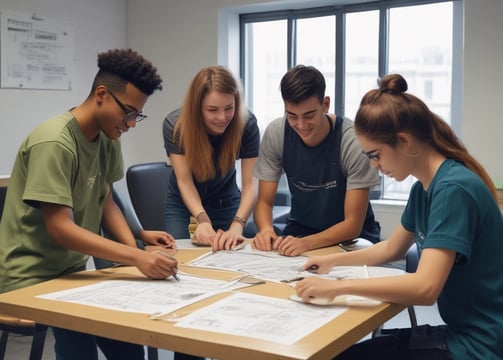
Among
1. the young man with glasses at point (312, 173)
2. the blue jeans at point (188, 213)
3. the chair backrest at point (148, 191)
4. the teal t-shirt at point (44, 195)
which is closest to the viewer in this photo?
→ the teal t-shirt at point (44, 195)

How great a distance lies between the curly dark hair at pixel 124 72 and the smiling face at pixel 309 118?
51 cm

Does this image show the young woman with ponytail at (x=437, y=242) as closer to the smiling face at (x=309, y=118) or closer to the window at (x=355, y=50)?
the smiling face at (x=309, y=118)

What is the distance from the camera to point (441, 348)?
1.41 meters

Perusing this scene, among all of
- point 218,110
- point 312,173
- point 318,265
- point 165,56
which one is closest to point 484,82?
point 312,173

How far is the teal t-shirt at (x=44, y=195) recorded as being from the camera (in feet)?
5.30

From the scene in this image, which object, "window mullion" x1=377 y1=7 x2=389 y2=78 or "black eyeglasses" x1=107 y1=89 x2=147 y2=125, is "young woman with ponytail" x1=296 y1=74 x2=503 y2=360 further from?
"window mullion" x1=377 y1=7 x2=389 y2=78

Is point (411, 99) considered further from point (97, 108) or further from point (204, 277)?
point (97, 108)

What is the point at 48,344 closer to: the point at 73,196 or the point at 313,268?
the point at 73,196

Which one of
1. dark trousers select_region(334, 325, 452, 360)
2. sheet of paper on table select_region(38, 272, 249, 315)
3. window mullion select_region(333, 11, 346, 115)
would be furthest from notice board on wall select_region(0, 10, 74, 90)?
dark trousers select_region(334, 325, 452, 360)

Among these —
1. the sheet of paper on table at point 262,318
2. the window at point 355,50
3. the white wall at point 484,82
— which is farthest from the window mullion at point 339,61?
the sheet of paper on table at point 262,318

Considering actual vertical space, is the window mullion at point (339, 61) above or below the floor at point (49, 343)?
above

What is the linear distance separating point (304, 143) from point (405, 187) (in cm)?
231

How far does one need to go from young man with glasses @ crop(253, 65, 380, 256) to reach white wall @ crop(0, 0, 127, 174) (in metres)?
2.32

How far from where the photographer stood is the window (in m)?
4.18
